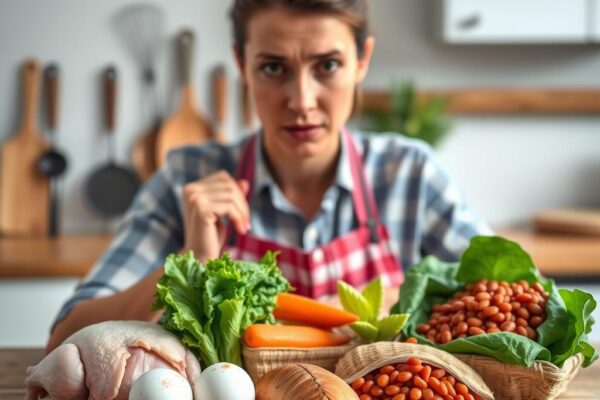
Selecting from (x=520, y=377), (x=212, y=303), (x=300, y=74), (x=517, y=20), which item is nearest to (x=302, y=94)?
(x=300, y=74)

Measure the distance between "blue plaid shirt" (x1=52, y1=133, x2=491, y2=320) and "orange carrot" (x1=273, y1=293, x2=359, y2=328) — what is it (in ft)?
2.04

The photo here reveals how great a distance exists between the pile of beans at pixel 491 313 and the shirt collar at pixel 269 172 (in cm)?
68

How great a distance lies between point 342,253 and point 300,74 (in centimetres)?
41

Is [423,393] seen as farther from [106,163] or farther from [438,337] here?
[106,163]

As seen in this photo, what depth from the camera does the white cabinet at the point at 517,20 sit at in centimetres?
260

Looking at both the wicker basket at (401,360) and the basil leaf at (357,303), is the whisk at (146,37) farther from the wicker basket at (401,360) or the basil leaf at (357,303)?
the wicker basket at (401,360)

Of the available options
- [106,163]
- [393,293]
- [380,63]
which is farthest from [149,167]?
[393,293]

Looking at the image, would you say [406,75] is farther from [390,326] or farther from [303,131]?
[390,326]

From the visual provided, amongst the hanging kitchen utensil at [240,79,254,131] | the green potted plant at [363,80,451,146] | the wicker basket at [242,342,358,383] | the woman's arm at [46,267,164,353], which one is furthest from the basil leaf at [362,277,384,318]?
the hanging kitchen utensil at [240,79,254,131]

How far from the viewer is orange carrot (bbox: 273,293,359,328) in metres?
1.08

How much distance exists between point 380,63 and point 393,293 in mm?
1581

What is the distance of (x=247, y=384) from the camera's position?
0.91 meters

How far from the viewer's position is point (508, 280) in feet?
3.89

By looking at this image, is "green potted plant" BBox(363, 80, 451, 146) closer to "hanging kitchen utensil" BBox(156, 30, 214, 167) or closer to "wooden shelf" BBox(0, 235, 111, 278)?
"hanging kitchen utensil" BBox(156, 30, 214, 167)
